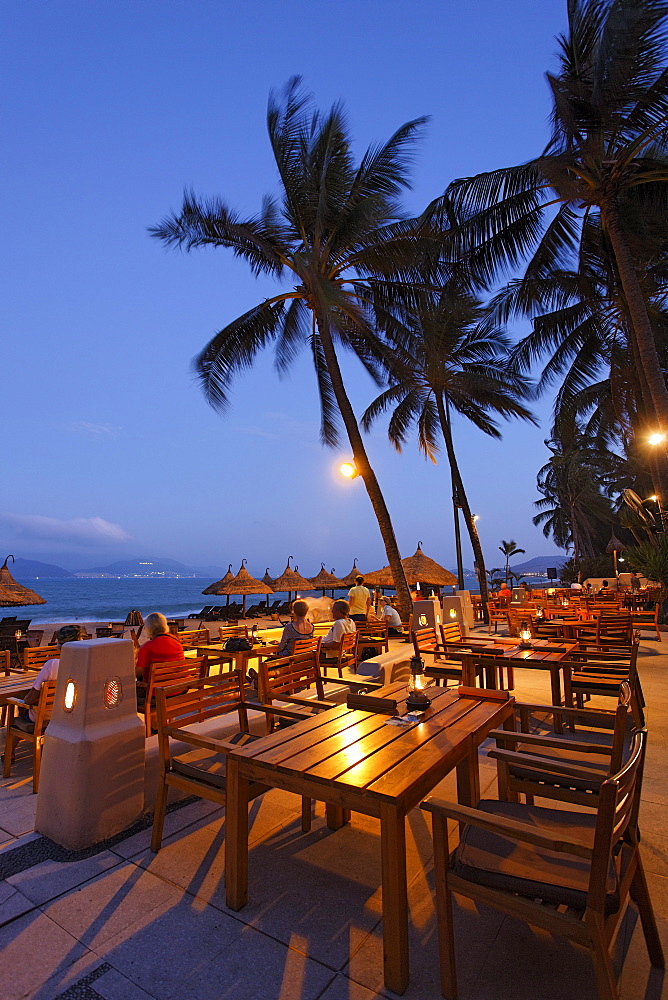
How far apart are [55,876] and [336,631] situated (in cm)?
364

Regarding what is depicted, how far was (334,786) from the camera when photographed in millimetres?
1700

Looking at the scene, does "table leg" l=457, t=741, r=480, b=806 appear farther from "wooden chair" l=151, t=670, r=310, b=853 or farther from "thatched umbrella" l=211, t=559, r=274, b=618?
"thatched umbrella" l=211, t=559, r=274, b=618

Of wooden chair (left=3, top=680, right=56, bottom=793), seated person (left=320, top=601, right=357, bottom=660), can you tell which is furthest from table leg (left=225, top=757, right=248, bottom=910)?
seated person (left=320, top=601, right=357, bottom=660)

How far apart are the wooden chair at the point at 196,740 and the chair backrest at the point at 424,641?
7.18 feet

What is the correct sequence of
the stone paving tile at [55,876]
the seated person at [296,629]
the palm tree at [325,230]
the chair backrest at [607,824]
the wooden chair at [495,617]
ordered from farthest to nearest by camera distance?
the wooden chair at [495,617], the palm tree at [325,230], the seated person at [296,629], the stone paving tile at [55,876], the chair backrest at [607,824]

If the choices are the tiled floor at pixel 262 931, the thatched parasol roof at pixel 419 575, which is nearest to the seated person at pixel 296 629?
the tiled floor at pixel 262 931

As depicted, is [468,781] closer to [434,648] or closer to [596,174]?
[434,648]

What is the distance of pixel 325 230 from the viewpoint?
1007cm

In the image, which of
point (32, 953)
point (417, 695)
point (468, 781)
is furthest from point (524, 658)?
point (32, 953)

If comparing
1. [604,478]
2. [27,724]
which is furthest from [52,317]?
[27,724]

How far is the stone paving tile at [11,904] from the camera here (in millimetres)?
1954

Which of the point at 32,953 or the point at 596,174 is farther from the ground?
the point at 596,174

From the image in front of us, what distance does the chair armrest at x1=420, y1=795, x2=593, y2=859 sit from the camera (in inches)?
53.3

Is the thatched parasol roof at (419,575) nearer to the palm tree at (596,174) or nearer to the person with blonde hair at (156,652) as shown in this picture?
the palm tree at (596,174)
